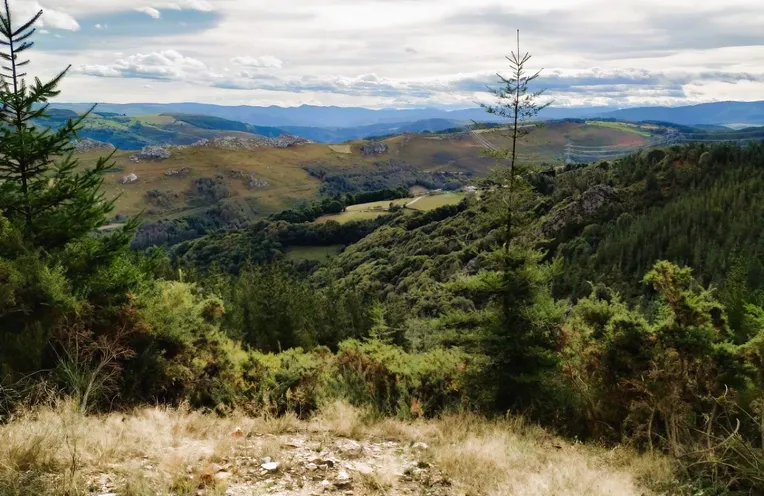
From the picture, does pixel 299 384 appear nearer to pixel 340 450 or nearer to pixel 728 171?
pixel 340 450

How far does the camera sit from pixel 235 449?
668 centimetres

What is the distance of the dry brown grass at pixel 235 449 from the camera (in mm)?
5254

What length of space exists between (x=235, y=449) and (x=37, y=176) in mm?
9061

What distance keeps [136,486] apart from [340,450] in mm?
2880

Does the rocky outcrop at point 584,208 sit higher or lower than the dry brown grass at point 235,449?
lower

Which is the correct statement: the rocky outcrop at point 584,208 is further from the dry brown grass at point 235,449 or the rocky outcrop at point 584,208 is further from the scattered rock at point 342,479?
the scattered rock at point 342,479

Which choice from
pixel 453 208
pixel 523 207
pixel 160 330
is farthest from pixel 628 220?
pixel 160 330

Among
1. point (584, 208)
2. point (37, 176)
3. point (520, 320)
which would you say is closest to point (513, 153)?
point (520, 320)

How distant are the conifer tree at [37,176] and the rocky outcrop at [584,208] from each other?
98.8m

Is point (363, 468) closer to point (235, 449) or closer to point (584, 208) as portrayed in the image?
point (235, 449)

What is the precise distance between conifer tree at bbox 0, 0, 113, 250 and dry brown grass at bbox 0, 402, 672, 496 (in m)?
5.09

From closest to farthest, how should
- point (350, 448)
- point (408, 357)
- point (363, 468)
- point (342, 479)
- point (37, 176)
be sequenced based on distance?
point (342, 479)
point (363, 468)
point (350, 448)
point (37, 176)
point (408, 357)

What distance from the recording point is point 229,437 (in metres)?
7.03

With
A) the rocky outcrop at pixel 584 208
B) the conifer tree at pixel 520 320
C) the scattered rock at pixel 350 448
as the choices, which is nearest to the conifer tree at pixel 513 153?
the conifer tree at pixel 520 320
